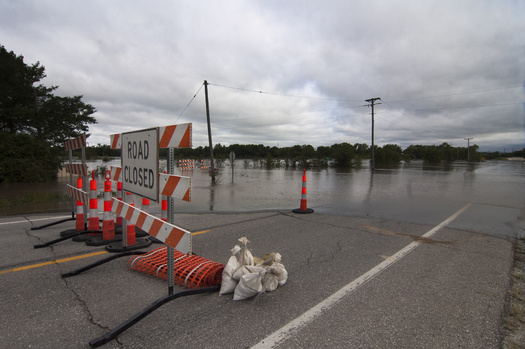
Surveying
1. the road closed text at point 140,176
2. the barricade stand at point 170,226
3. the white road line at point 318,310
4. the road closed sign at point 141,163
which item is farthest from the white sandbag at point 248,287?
the road closed text at point 140,176

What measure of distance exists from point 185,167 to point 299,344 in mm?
33218

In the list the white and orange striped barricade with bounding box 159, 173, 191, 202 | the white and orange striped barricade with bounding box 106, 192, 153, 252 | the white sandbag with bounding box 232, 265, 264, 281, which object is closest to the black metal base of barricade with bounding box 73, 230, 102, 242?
Answer: the white and orange striped barricade with bounding box 106, 192, 153, 252

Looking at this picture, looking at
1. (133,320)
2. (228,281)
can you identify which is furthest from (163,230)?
(228,281)

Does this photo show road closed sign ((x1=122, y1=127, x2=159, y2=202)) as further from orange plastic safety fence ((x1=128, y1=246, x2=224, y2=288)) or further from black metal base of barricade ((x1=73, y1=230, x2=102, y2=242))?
black metal base of barricade ((x1=73, y1=230, x2=102, y2=242))

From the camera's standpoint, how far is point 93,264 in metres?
3.90

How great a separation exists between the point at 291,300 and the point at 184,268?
1.48 meters

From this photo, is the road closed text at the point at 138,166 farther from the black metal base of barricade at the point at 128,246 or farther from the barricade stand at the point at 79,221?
the barricade stand at the point at 79,221

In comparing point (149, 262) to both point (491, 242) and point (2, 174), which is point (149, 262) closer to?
point (491, 242)

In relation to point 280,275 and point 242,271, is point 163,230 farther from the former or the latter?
point 280,275

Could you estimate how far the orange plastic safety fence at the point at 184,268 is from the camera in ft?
11.4

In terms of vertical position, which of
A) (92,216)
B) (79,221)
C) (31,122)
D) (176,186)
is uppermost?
(31,122)

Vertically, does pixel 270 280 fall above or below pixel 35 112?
below

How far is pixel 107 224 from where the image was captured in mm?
5035

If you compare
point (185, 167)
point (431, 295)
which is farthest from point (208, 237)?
point (185, 167)
